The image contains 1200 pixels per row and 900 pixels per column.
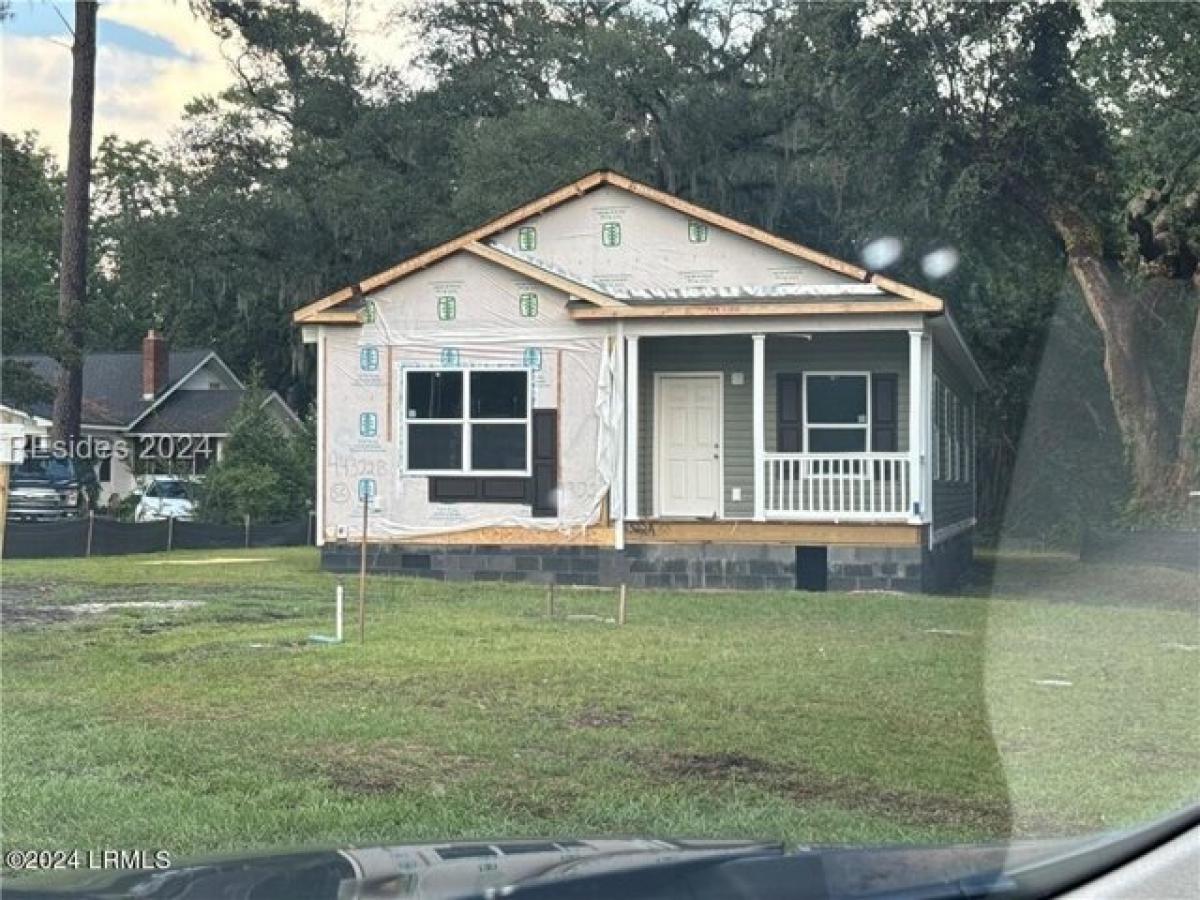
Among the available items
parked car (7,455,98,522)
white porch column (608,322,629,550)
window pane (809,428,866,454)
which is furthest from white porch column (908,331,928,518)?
parked car (7,455,98,522)

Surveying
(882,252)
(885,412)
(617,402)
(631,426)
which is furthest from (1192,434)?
(617,402)

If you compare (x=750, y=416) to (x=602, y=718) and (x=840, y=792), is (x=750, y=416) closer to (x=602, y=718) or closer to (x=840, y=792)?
(x=602, y=718)

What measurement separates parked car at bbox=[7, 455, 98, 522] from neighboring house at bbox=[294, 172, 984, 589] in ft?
35.8

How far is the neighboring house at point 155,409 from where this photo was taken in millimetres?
35375

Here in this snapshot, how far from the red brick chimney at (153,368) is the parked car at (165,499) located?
639 cm

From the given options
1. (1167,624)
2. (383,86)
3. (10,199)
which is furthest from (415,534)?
(383,86)

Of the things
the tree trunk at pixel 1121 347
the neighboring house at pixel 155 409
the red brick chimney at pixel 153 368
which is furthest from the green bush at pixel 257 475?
the tree trunk at pixel 1121 347

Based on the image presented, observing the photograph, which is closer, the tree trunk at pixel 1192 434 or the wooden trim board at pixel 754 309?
the wooden trim board at pixel 754 309

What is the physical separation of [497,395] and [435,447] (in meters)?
1.01

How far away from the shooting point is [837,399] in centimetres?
1745

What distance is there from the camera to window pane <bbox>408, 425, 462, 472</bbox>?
1733 centimetres

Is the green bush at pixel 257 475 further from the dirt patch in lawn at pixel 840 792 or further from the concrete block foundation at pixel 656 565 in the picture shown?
the dirt patch in lawn at pixel 840 792

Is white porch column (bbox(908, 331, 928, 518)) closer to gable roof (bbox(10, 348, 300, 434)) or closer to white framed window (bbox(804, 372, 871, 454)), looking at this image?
white framed window (bbox(804, 372, 871, 454))

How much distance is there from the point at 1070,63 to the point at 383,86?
1808 cm
